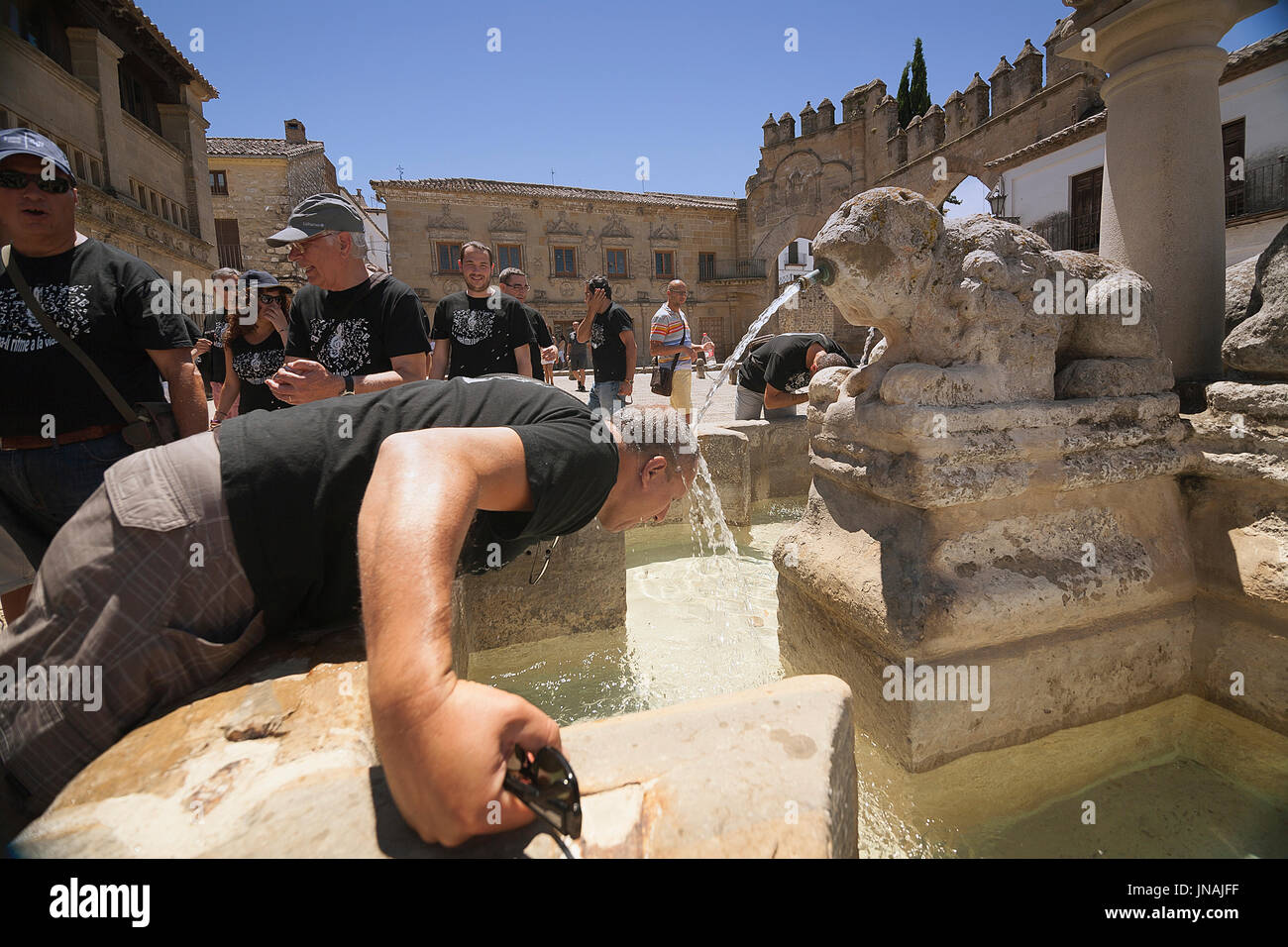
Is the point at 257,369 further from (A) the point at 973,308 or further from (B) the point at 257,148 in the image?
(B) the point at 257,148

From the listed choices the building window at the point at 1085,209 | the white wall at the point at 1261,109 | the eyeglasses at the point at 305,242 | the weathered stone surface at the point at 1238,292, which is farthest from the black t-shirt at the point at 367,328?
the building window at the point at 1085,209

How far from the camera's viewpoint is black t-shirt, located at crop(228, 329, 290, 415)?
362cm

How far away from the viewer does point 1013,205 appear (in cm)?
1855

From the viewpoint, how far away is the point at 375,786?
953 millimetres

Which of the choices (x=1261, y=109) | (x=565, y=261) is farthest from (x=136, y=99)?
(x=1261, y=109)

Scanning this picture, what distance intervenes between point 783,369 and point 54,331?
441 centimetres

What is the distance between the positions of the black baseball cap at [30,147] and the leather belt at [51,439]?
2.59 feet

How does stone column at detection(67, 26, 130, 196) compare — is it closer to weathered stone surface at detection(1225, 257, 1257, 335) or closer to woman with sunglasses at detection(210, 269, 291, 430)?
woman with sunglasses at detection(210, 269, 291, 430)

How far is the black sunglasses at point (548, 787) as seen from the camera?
0.84 metres
